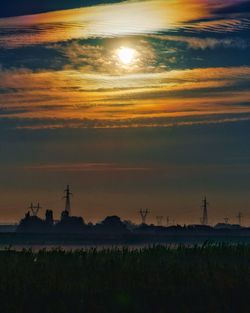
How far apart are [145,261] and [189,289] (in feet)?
29.4

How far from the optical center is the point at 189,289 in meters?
49.3

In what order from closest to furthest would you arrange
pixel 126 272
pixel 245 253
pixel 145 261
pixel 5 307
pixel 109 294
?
pixel 5 307
pixel 109 294
pixel 126 272
pixel 145 261
pixel 245 253

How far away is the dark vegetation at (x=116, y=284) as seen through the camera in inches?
1820

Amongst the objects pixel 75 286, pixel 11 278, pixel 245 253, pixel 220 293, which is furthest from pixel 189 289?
pixel 245 253

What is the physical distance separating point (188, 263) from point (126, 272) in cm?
727

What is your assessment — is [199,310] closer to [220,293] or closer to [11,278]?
[220,293]

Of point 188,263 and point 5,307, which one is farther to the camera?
point 188,263

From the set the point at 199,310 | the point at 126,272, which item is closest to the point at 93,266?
the point at 126,272

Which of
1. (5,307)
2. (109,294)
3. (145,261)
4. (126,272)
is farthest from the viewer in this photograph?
(145,261)

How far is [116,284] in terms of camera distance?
1978 inches

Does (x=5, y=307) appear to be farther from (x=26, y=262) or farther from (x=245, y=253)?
(x=245, y=253)

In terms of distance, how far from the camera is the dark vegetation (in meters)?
46.2

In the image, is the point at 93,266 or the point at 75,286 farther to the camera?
the point at 93,266

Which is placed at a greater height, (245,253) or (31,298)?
(245,253)
